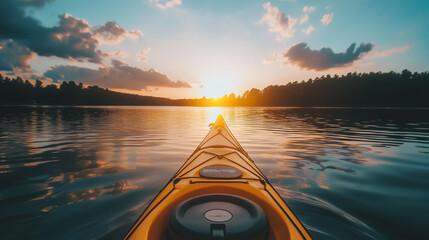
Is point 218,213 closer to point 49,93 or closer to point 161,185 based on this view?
point 161,185

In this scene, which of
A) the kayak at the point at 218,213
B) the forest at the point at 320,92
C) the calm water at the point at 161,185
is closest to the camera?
the kayak at the point at 218,213

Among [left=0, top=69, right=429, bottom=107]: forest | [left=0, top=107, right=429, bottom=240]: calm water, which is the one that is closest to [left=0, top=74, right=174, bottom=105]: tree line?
[left=0, top=69, right=429, bottom=107]: forest

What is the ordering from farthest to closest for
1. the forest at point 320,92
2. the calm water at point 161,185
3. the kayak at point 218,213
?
the forest at point 320,92 → the calm water at point 161,185 → the kayak at point 218,213

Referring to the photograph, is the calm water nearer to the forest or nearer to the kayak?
the kayak

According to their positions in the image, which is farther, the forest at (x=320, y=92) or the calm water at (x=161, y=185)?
the forest at (x=320, y=92)

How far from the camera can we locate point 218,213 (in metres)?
1.51

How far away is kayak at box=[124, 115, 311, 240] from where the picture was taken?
1305 millimetres

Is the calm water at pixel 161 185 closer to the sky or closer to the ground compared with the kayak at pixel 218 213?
closer to the ground

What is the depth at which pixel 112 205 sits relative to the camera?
2984 millimetres

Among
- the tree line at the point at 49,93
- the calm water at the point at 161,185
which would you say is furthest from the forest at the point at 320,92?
the calm water at the point at 161,185

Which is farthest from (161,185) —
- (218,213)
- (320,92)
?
(320,92)

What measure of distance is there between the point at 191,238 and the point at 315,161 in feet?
16.9

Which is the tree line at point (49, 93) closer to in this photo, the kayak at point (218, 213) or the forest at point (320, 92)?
the forest at point (320, 92)

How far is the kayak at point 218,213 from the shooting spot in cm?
130
